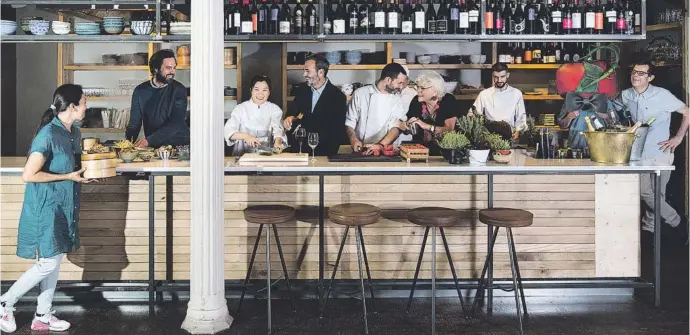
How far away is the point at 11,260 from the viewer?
4324mm

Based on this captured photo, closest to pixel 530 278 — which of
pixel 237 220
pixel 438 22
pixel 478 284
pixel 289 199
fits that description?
pixel 478 284

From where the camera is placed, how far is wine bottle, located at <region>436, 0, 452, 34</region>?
5.55 metres

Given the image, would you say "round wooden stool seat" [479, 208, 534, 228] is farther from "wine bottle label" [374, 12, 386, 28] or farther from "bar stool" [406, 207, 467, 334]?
"wine bottle label" [374, 12, 386, 28]

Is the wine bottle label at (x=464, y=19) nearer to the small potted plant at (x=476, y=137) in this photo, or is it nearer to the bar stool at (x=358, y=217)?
the small potted plant at (x=476, y=137)

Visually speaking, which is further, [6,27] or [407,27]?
[407,27]

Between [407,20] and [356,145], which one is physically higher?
[407,20]

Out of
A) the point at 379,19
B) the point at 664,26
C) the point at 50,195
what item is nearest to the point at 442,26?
the point at 379,19

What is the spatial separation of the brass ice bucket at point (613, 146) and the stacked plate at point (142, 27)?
3388 mm

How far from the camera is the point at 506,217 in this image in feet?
12.6

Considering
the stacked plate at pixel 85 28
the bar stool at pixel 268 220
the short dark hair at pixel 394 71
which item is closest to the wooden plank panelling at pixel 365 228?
the bar stool at pixel 268 220

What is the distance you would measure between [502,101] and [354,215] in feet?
9.52

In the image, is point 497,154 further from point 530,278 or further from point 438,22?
point 438,22

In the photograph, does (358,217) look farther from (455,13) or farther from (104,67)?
(104,67)

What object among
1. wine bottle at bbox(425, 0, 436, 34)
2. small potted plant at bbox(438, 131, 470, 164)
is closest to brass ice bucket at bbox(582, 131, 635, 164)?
small potted plant at bbox(438, 131, 470, 164)
